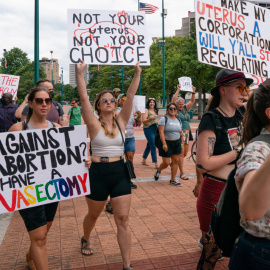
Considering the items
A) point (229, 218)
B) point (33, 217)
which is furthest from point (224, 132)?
point (33, 217)

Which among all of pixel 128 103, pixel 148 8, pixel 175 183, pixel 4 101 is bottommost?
pixel 175 183

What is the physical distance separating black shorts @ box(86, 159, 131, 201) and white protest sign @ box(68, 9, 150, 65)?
4.55 feet

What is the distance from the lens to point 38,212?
2.92 m

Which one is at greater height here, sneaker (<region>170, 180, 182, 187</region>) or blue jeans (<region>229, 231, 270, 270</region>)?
blue jeans (<region>229, 231, 270, 270</region>)

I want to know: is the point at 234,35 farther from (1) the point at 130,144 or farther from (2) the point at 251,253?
(1) the point at 130,144

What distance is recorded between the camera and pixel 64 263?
11.9ft

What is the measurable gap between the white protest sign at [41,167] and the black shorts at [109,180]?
0.17m

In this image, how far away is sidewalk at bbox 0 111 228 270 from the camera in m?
3.64

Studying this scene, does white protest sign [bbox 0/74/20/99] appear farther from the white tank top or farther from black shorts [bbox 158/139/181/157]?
the white tank top

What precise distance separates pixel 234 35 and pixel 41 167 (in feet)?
9.03

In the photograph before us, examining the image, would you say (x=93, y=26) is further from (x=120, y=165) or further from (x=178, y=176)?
(x=178, y=176)

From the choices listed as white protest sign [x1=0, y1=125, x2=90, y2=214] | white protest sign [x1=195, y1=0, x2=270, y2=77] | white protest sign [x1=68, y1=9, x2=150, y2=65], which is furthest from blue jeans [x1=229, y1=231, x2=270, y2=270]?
white protest sign [x1=68, y1=9, x2=150, y2=65]

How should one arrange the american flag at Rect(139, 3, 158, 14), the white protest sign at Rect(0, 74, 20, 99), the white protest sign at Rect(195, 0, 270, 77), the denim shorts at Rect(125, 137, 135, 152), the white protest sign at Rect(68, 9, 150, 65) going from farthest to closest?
the american flag at Rect(139, 3, 158, 14) < the white protest sign at Rect(0, 74, 20, 99) < the denim shorts at Rect(125, 137, 135, 152) < the white protest sign at Rect(68, 9, 150, 65) < the white protest sign at Rect(195, 0, 270, 77)

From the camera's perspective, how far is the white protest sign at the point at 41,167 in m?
2.87
